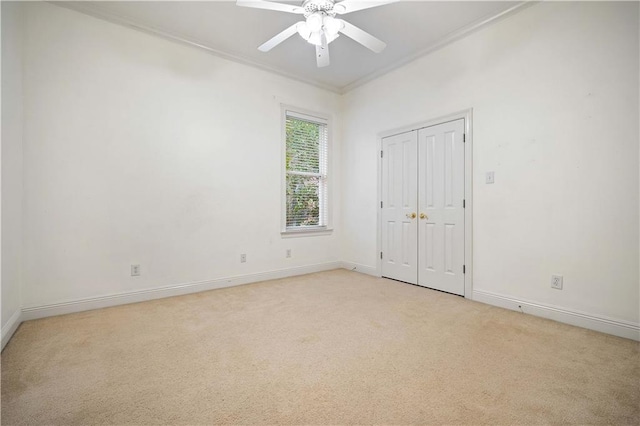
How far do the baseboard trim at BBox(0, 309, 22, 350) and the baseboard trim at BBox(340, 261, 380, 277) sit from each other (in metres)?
3.72

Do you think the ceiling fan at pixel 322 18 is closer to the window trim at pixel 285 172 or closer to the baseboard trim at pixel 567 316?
the window trim at pixel 285 172

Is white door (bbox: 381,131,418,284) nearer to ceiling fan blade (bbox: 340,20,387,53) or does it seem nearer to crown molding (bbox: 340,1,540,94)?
crown molding (bbox: 340,1,540,94)

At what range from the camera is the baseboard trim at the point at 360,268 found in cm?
425

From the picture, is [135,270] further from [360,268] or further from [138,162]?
[360,268]

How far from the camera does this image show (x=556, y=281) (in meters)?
2.54

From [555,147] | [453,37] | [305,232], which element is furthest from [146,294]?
[453,37]

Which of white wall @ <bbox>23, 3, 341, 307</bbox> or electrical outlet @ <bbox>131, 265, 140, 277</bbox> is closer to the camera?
white wall @ <bbox>23, 3, 341, 307</bbox>

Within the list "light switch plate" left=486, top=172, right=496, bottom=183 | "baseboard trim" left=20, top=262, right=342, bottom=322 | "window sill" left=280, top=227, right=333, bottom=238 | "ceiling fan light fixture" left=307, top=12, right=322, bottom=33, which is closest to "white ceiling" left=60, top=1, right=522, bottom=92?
"ceiling fan light fixture" left=307, top=12, right=322, bottom=33

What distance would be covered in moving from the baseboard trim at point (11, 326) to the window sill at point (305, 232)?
2675 millimetres

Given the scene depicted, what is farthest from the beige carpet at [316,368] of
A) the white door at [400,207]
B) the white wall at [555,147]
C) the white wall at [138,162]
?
the white door at [400,207]

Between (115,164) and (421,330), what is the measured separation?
3.30 metres

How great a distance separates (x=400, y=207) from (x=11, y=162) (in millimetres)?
3894

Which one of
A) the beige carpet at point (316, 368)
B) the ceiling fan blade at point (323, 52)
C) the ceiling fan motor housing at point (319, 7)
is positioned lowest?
the beige carpet at point (316, 368)

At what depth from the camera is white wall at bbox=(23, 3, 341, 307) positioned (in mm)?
2631
